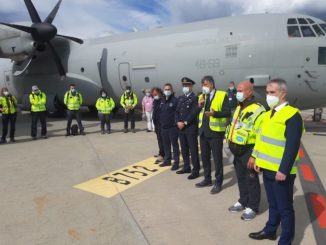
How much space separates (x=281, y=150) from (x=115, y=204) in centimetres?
276

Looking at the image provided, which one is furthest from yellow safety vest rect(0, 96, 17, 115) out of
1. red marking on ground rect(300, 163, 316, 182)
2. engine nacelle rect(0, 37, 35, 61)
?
red marking on ground rect(300, 163, 316, 182)

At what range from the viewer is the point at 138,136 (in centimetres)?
1064

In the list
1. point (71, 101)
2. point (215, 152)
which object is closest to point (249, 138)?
point (215, 152)

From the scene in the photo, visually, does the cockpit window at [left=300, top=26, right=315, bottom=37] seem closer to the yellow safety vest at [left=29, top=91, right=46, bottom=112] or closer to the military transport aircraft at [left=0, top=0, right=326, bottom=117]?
the military transport aircraft at [left=0, top=0, right=326, bottom=117]

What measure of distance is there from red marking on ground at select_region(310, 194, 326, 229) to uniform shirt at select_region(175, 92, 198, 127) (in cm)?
234

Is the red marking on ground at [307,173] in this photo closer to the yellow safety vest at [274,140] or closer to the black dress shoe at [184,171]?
the black dress shoe at [184,171]

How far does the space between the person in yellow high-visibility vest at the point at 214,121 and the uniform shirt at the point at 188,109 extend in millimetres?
396

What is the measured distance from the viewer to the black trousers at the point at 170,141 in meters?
6.54

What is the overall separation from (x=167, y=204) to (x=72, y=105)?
23.9 feet

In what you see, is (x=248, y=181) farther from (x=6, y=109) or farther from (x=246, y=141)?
(x=6, y=109)

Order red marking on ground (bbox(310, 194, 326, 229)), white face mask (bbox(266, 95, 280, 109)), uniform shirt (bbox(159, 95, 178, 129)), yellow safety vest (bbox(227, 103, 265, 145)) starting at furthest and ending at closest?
uniform shirt (bbox(159, 95, 178, 129)) < red marking on ground (bbox(310, 194, 326, 229)) < yellow safety vest (bbox(227, 103, 265, 145)) < white face mask (bbox(266, 95, 280, 109))

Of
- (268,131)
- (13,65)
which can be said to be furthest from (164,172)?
(13,65)

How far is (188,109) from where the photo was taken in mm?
5793

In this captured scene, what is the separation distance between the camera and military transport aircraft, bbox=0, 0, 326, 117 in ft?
32.5
